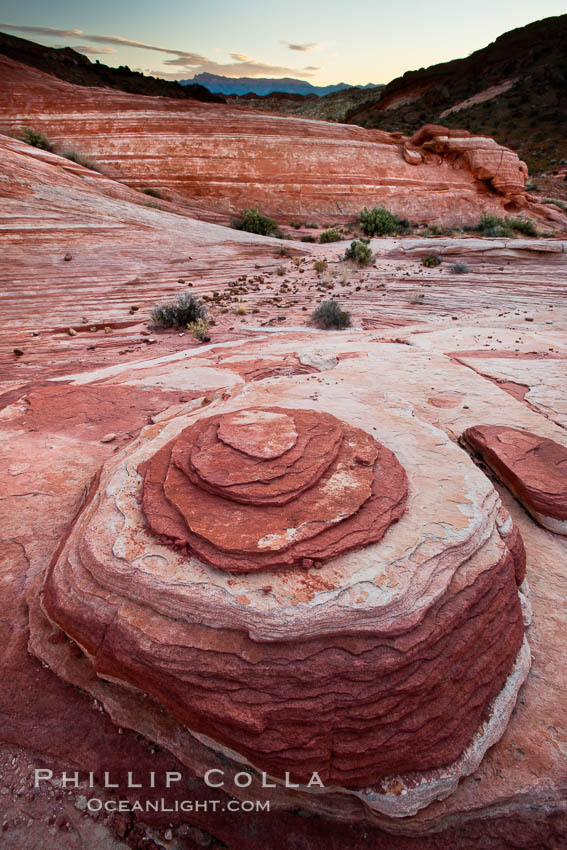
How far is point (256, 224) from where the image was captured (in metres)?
19.8

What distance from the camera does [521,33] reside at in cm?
5603

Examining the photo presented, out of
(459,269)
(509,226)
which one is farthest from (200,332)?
(509,226)

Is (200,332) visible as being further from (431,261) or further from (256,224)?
(256,224)

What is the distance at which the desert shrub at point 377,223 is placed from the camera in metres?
20.7

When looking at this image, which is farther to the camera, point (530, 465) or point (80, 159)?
point (80, 159)

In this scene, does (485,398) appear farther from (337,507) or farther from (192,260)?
(192,260)

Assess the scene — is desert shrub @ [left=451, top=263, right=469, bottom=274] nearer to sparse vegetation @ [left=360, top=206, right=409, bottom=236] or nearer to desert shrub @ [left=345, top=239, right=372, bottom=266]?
desert shrub @ [left=345, top=239, right=372, bottom=266]

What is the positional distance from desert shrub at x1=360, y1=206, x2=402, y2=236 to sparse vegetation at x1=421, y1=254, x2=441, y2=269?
22.4 ft

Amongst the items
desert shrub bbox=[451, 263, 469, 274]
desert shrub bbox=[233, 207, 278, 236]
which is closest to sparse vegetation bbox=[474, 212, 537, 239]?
desert shrub bbox=[451, 263, 469, 274]

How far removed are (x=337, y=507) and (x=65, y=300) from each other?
406 inches

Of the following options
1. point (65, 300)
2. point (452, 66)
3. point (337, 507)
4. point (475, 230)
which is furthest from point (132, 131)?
point (452, 66)

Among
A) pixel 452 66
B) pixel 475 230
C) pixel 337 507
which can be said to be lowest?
pixel 337 507

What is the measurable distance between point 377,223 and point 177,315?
1477 centimetres

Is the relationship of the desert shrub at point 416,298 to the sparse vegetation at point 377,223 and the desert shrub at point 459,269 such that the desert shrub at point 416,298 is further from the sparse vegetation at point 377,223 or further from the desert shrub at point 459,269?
the sparse vegetation at point 377,223
